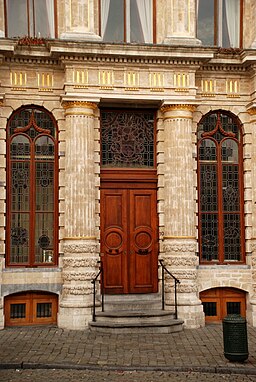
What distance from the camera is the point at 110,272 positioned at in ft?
49.2

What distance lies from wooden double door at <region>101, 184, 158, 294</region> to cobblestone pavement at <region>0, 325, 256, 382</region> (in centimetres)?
189

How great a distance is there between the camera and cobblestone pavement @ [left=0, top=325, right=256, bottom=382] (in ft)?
34.1

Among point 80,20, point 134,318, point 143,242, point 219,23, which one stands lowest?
point 134,318

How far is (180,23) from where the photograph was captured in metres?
15.0

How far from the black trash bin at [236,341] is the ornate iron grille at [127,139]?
5.69 metres

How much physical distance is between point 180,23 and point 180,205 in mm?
4515

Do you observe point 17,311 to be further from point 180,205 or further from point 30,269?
point 180,205

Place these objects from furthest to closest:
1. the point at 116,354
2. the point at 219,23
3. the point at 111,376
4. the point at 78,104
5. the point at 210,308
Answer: the point at 219,23
the point at 210,308
the point at 78,104
the point at 116,354
the point at 111,376

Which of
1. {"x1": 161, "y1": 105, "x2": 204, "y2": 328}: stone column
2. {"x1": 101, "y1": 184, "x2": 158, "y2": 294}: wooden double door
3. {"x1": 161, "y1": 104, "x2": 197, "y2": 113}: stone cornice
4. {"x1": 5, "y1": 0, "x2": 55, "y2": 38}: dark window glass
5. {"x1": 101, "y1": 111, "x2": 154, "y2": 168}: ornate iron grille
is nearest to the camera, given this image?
{"x1": 161, "y1": 105, "x2": 204, "y2": 328}: stone column

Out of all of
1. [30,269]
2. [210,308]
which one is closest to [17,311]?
[30,269]

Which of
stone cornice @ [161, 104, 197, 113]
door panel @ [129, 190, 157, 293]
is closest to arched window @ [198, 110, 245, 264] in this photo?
stone cornice @ [161, 104, 197, 113]

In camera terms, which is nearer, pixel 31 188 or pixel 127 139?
pixel 31 188

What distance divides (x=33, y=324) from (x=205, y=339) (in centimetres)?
420

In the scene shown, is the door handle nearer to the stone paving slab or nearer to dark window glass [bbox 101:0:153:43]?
the stone paving slab
